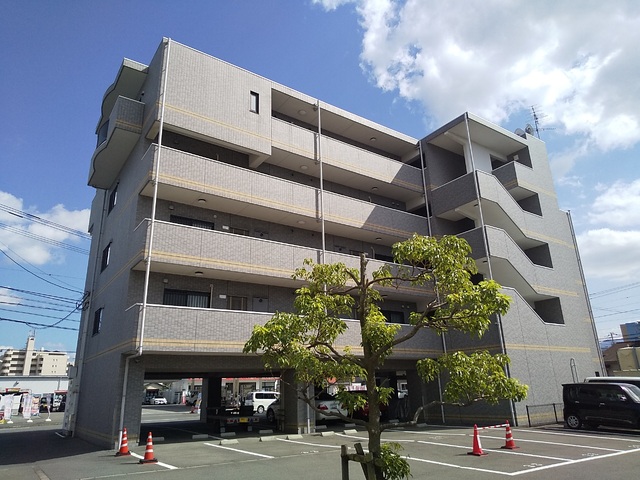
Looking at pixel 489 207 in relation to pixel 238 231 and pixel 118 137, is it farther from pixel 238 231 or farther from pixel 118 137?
pixel 118 137

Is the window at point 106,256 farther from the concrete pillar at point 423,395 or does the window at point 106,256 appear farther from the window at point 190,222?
the concrete pillar at point 423,395

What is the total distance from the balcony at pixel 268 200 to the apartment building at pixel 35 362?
132065 mm

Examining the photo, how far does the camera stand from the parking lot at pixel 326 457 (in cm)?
917

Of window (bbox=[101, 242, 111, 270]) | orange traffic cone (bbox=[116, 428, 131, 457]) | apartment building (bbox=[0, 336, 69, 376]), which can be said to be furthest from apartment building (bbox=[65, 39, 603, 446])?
apartment building (bbox=[0, 336, 69, 376])

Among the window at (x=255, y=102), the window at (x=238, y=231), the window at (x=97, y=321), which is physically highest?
the window at (x=255, y=102)

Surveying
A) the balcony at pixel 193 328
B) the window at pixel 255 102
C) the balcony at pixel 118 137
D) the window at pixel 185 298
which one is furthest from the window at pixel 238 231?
the balcony at pixel 118 137

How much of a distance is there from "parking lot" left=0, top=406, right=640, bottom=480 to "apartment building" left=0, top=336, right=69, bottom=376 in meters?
133

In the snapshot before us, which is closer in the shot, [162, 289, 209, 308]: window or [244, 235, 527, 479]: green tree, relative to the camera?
[244, 235, 527, 479]: green tree

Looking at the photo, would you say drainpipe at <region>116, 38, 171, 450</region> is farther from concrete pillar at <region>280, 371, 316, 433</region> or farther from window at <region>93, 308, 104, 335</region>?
concrete pillar at <region>280, 371, 316, 433</region>

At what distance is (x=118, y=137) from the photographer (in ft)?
57.7

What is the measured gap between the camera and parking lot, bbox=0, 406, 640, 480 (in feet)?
Answer: 30.1

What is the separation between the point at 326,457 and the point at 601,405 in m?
10.5

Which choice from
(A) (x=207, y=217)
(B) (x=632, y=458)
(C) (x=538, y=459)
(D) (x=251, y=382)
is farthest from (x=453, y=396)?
(D) (x=251, y=382)

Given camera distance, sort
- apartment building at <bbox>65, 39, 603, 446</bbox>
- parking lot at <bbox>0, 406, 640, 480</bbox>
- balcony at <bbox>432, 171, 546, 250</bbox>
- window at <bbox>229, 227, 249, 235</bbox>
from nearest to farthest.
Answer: parking lot at <bbox>0, 406, 640, 480</bbox>
apartment building at <bbox>65, 39, 603, 446</bbox>
window at <bbox>229, 227, 249, 235</bbox>
balcony at <bbox>432, 171, 546, 250</bbox>
